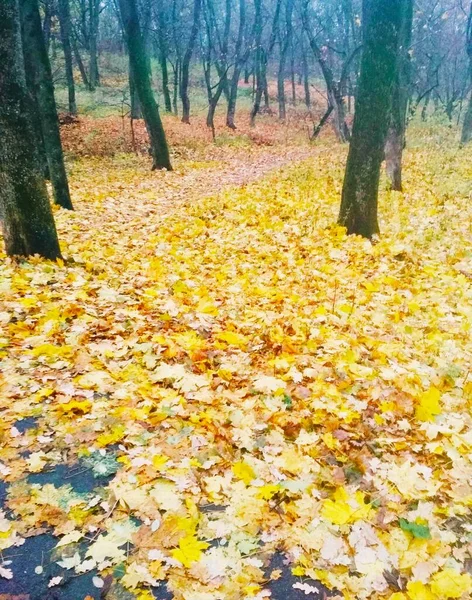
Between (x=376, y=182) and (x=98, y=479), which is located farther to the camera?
(x=376, y=182)

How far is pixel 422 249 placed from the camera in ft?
23.9

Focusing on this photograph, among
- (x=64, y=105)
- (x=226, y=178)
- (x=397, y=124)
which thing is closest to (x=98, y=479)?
(x=397, y=124)

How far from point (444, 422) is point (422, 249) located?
4381 mm

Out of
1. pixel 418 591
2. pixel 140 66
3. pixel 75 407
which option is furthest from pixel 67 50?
pixel 418 591

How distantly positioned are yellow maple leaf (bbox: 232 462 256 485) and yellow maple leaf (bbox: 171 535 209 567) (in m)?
0.51

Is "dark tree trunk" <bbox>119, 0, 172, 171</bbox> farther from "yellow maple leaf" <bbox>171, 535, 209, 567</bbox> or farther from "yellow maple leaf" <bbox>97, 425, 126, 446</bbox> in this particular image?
"yellow maple leaf" <bbox>171, 535, 209, 567</bbox>

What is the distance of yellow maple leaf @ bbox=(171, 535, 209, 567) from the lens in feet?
7.72

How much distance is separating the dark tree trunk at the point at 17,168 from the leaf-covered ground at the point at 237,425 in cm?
33

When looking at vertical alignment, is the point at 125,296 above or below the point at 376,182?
below

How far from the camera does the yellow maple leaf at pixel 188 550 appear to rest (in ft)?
7.72

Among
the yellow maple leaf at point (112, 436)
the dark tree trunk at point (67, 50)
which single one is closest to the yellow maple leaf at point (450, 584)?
the yellow maple leaf at point (112, 436)

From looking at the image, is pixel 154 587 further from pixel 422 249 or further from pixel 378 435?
pixel 422 249

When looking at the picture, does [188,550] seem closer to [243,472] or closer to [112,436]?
[243,472]

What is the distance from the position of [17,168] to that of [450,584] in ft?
17.6
